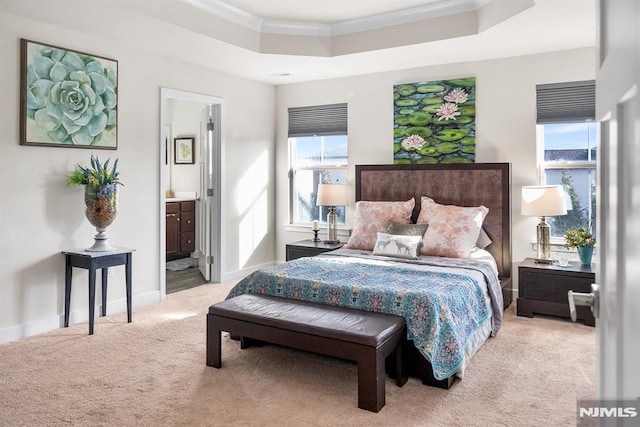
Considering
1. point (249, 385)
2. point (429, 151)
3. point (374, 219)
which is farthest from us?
point (429, 151)

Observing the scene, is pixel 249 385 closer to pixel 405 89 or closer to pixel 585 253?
pixel 585 253

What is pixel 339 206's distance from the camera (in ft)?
18.8

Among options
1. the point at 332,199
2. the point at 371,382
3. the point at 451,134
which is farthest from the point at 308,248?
the point at 371,382

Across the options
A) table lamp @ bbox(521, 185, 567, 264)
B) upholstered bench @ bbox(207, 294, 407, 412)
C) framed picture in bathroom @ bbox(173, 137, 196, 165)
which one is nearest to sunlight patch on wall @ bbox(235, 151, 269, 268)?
framed picture in bathroom @ bbox(173, 137, 196, 165)

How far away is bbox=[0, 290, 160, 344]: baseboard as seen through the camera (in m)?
3.61

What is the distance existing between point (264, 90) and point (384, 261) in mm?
3037

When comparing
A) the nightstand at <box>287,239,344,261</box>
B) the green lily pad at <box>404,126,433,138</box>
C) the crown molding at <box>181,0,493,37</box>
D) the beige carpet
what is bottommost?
the beige carpet

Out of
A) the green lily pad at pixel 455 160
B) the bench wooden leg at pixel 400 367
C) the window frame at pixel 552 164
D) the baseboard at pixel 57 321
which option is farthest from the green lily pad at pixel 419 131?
the baseboard at pixel 57 321

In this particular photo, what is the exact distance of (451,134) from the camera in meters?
5.02

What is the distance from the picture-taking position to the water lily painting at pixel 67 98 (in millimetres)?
3662

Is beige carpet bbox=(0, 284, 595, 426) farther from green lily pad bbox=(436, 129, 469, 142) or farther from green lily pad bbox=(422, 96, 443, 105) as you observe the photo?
green lily pad bbox=(422, 96, 443, 105)

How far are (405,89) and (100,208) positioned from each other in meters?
3.27

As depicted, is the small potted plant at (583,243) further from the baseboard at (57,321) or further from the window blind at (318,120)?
the baseboard at (57,321)

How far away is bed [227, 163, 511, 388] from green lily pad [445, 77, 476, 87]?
32.7 inches
